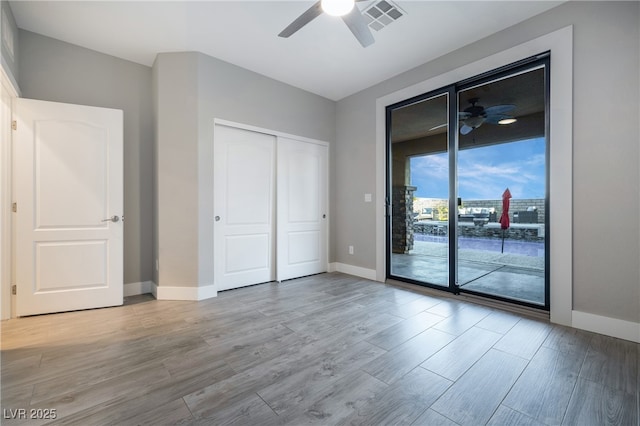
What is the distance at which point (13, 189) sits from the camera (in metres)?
2.60

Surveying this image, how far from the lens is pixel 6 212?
2551mm

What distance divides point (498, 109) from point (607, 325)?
2663 millimetres

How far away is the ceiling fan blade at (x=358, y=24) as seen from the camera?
2.08m

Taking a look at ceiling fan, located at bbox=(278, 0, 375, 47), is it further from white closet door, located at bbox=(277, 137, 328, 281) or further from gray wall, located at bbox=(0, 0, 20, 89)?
gray wall, located at bbox=(0, 0, 20, 89)

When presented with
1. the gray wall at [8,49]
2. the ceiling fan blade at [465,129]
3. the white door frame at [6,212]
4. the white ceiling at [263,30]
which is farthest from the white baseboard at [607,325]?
the gray wall at [8,49]

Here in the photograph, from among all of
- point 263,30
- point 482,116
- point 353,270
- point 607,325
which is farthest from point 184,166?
point 607,325

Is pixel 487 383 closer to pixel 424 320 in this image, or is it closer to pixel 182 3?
pixel 424 320

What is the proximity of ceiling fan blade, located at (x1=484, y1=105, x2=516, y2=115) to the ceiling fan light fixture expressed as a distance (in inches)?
103

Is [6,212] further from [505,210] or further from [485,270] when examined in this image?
[485,270]

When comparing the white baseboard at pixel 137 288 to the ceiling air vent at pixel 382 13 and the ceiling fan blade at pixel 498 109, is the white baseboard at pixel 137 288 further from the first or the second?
the ceiling fan blade at pixel 498 109

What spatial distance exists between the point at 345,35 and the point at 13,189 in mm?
3567

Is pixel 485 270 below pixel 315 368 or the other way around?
the other way around

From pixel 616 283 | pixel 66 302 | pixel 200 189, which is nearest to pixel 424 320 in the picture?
pixel 616 283

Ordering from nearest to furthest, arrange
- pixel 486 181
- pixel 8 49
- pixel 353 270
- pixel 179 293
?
pixel 8 49 → pixel 179 293 → pixel 486 181 → pixel 353 270
